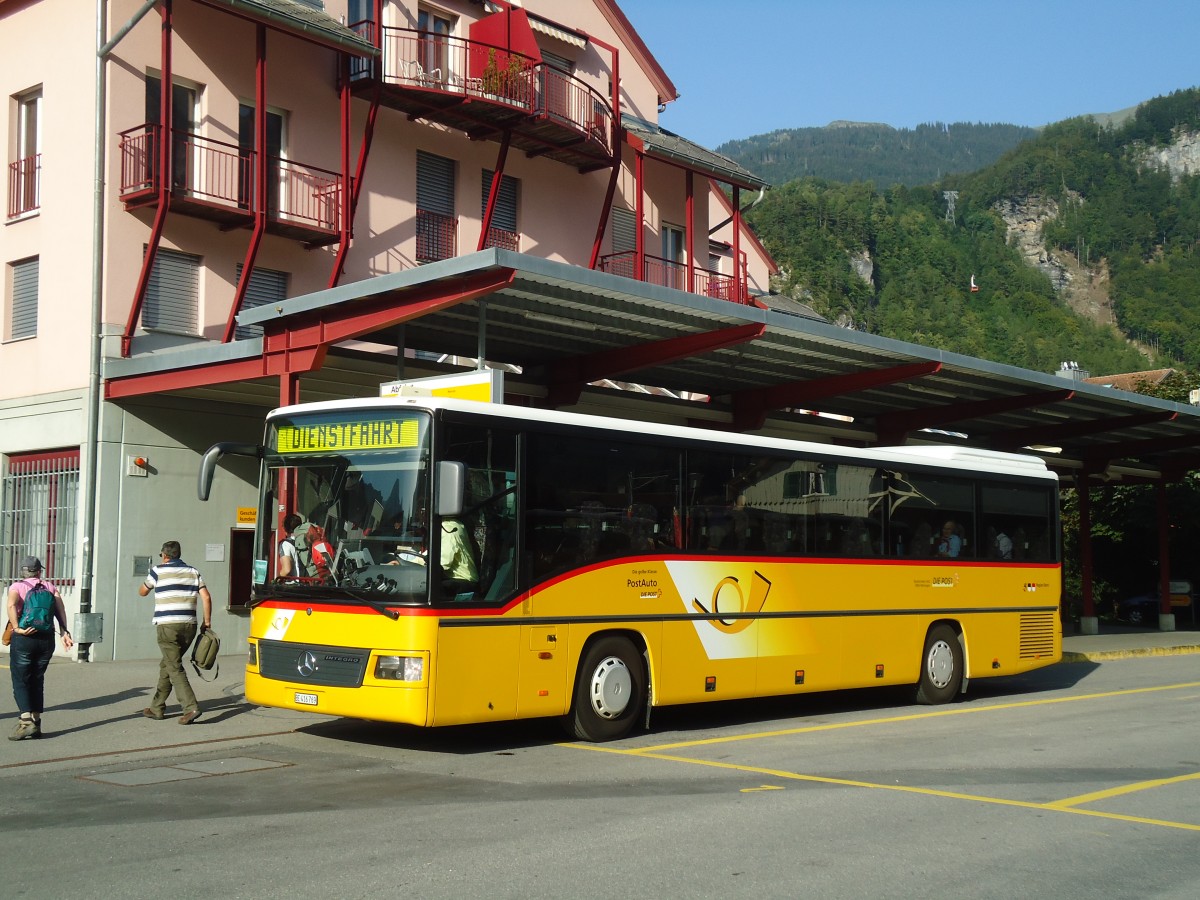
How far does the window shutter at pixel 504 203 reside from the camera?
2708cm

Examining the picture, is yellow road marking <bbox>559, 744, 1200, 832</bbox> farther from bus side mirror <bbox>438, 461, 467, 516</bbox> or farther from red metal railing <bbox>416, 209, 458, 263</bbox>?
red metal railing <bbox>416, 209, 458, 263</bbox>

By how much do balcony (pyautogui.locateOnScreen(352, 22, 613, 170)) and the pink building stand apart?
7cm

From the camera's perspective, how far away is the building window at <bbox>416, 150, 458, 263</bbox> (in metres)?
25.7

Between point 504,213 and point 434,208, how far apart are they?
191 centimetres

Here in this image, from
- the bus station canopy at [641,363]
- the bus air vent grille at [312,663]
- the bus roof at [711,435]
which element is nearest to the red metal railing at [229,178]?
the bus station canopy at [641,363]

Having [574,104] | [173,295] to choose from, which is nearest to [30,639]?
[173,295]

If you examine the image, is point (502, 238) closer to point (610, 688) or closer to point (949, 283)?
point (610, 688)

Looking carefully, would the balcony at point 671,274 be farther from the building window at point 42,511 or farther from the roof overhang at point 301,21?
the building window at point 42,511

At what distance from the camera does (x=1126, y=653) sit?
26.3 meters

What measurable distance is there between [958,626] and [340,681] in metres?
8.82

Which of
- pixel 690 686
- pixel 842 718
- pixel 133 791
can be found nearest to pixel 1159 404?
pixel 842 718

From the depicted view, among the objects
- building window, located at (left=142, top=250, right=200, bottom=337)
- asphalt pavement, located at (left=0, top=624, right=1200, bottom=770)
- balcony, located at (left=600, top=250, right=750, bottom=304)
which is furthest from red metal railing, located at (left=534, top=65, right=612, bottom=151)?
asphalt pavement, located at (left=0, top=624, right=1200, bottom=770)

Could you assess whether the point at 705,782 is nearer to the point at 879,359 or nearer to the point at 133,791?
the point at 133,791

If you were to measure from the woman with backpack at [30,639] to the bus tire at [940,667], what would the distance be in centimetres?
974
